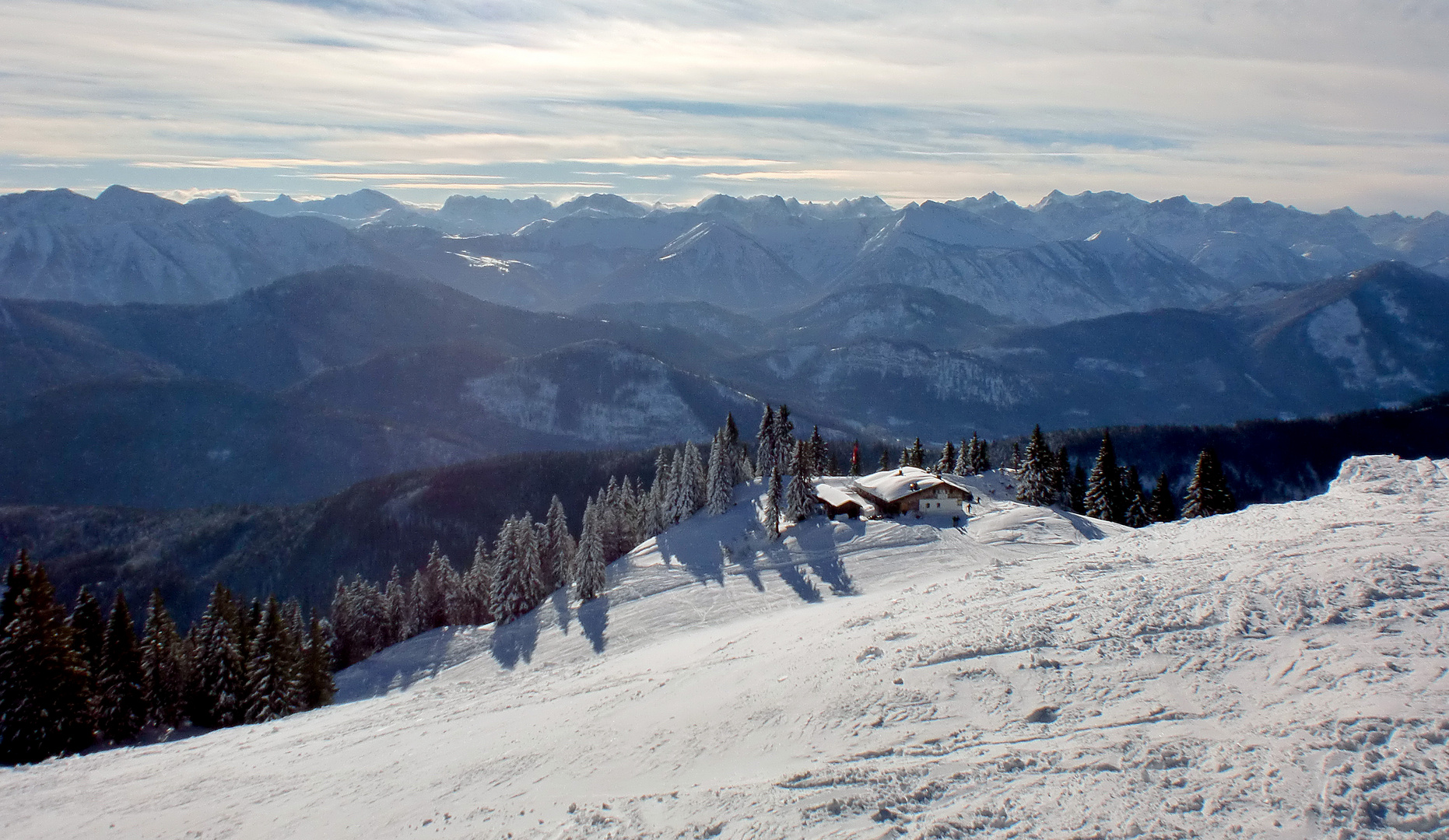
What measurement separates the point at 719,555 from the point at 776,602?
48.3ft

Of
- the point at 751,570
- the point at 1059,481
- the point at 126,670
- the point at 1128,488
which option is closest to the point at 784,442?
the point at 751,570

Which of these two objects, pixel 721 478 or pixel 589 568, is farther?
pixel 721 478

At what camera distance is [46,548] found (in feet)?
435

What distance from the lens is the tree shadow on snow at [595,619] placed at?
176 ft

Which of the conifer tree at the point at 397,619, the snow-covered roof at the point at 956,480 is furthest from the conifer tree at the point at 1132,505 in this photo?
the conifer tree at the point at 397,619

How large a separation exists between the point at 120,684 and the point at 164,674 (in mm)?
3327

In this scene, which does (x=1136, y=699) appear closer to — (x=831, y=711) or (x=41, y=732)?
(x=831, y=711)

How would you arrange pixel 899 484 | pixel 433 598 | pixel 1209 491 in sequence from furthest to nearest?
pixel 433 598 → pixel 1209 491 → pixel 899 484

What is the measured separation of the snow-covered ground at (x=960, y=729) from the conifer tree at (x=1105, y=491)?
2912cm

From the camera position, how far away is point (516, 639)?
200ft

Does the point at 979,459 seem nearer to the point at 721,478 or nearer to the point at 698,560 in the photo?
the point at 721,478

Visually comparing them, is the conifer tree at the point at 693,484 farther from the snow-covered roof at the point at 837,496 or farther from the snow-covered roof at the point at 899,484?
→ the snow-covered roof at the point at 899,484

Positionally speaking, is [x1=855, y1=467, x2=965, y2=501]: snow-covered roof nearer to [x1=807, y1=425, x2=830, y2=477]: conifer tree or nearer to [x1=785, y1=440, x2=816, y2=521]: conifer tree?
[x1=785, y1=440, x2=816, y2=521]: conifer tree

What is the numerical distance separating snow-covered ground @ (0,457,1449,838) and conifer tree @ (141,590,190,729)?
36.6 feet
